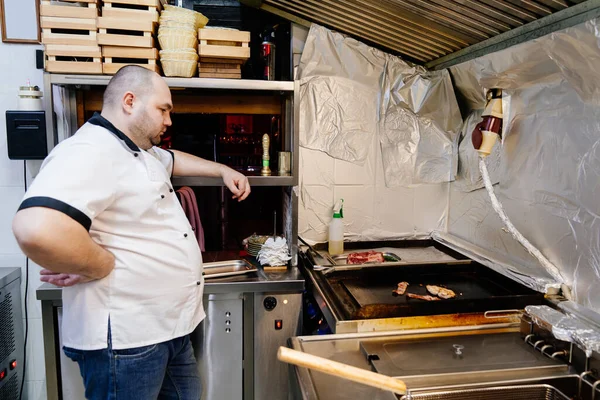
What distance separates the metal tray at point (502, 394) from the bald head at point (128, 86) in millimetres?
1291

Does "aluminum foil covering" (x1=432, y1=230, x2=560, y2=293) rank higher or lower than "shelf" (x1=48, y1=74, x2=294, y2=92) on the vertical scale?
lower

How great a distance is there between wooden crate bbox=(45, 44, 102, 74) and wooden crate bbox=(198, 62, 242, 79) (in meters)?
0.45

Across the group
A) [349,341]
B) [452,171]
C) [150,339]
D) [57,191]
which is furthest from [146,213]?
[452,171]

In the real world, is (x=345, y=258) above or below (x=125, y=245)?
below

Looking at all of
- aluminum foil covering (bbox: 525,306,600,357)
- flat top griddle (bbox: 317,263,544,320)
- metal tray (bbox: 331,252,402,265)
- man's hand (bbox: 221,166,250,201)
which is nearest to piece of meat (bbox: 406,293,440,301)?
flat top griddle (bbox: 317,263,544,320)

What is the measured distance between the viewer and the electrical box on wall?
219cm

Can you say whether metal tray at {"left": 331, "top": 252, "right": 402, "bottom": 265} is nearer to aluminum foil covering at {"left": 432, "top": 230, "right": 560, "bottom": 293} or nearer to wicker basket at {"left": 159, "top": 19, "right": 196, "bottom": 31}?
aluminum foil covering at {"left": 432, "top": 230, "right": 560, "bottom": 293}

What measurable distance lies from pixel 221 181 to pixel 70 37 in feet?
2.98

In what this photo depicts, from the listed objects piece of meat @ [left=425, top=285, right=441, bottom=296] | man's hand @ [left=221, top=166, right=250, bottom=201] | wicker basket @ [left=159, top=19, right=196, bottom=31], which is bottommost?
piece of meat @ [left=425, top=285, right=441, bottom=296]

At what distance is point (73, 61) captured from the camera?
2.02m

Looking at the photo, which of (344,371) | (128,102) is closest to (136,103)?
(128,102)

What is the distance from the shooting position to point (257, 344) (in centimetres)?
211

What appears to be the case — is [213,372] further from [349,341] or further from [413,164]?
[413,164]

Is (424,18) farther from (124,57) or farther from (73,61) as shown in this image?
(73,61)
